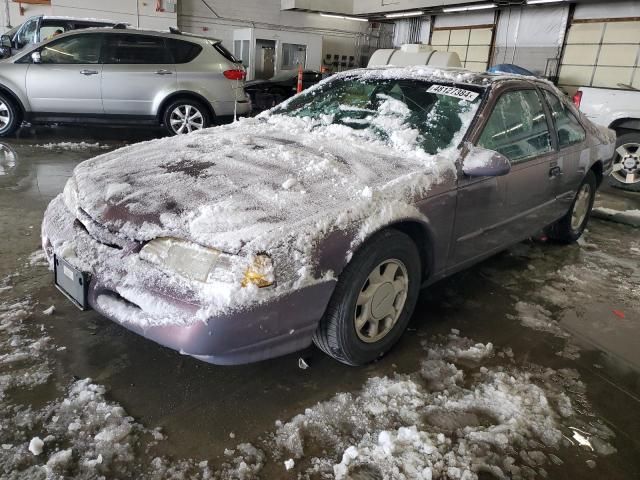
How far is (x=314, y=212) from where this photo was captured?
2.11m

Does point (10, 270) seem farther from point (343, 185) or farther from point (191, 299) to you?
point (343, 185)

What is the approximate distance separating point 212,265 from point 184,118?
6.56m

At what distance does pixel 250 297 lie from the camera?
1.87 metres

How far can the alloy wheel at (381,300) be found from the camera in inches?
94.4

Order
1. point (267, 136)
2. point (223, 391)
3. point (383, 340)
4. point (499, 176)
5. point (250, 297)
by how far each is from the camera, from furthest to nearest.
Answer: point (267, 136) → point (499, 176) → point (383, 340) → point (223, 391) → point (250, 297)

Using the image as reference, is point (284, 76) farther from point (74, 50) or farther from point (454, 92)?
point (454, 92)

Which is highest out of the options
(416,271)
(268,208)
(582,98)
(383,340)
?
(582,98)

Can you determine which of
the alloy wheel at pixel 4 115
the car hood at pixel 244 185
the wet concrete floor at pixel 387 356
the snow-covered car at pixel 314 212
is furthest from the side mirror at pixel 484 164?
the alloy wheel at pixel 4 115

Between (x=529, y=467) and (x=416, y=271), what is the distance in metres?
1.05

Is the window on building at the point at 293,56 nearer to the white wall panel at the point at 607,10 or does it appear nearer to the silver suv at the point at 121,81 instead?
the white wall panel at the point at 607,10

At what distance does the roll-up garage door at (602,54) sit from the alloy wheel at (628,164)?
423 cm

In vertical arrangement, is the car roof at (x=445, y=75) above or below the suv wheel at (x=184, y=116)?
above

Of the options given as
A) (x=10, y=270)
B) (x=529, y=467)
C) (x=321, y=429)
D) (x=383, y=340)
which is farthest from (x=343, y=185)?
(x=10, y=270)

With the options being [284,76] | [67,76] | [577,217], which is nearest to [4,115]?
[67,76]
